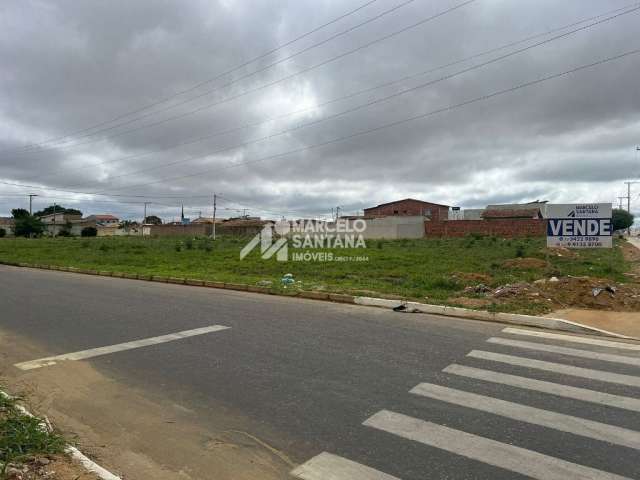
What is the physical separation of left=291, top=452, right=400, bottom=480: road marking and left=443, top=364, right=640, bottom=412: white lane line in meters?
2.39

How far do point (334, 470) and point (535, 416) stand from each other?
2.08 m

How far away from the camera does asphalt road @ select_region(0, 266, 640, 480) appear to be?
3484 millimetres

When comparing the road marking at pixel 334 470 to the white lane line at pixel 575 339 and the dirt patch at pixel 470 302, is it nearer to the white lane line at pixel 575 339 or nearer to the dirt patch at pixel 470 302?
the white lane line at pixel 575 339

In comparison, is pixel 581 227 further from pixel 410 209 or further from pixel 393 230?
pixel 410 209

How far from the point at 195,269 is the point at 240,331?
39.2 feet

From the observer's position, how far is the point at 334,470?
332 cm

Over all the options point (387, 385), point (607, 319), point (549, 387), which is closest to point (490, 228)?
point (607, 319)

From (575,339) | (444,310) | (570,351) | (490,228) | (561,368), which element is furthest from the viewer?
(490,228)

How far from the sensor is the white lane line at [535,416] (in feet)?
12.4

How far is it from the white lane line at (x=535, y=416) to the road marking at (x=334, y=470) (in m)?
1.53

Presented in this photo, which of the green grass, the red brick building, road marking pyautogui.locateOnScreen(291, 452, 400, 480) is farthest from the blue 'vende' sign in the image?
the red brick building

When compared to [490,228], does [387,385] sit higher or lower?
lower

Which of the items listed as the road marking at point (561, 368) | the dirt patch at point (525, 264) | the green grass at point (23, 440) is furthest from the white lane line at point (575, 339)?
the dirt patch at point (525, 264)

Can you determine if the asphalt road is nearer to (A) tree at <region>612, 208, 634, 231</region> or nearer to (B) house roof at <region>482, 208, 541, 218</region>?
(B) house roof at <region>482, 208, 541, 218</region>
